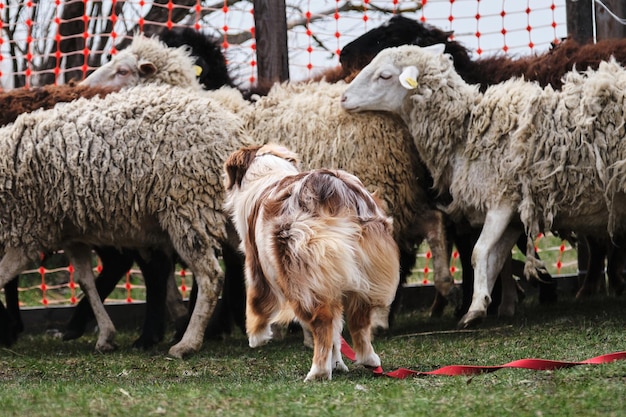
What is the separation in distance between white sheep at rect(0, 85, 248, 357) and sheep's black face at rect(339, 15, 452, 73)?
1894mm

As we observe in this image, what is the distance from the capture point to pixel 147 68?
872cm

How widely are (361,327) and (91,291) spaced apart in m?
3.08

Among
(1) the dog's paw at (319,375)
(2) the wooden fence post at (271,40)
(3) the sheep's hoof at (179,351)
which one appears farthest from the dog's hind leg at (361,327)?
(2) the wooden fence post at (271,40)

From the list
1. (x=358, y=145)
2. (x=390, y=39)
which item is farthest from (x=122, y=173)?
(x=390, y=39)

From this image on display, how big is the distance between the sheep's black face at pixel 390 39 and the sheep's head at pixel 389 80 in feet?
3.21

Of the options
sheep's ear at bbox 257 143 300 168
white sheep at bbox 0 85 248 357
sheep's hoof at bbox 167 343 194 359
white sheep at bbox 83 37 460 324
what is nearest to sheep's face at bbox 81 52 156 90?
white sheep at bbox 83 37 460 324

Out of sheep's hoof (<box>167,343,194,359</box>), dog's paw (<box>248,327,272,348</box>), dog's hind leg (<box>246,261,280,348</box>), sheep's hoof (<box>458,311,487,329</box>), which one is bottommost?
sheep's hoof (<box>167,343,194,359</box>)

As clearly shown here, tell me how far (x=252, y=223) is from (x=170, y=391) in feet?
3.46

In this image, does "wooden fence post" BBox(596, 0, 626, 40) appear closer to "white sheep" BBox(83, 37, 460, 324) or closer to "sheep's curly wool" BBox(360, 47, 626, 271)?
"sheep's curly wool" BBox(360, 47, 626, 271)

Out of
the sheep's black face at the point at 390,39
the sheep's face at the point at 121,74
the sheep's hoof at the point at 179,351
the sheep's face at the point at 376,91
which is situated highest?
the sheep's black face at the point at 390,39

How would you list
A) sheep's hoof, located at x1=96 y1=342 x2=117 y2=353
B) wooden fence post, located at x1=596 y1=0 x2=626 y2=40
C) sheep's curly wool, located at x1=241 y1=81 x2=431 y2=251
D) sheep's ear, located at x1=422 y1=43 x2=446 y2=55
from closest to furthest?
sheep's hoof, located at x1=96 y1=342 x2=117 y2=353 < sheep's curly wool, located at x1=241 y1=81 x2=431 y2=251 < sheep's ear, located at x1=422 y1=43 x2=446 y2=55 < wooden fence post, located at x1=596 y1=0 x2=626 y2=40

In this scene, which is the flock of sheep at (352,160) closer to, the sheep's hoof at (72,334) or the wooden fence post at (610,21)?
the sheep's hoof at (72,334)

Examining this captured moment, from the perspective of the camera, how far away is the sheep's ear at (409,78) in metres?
7.48

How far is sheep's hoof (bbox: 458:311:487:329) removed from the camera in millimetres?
7031
